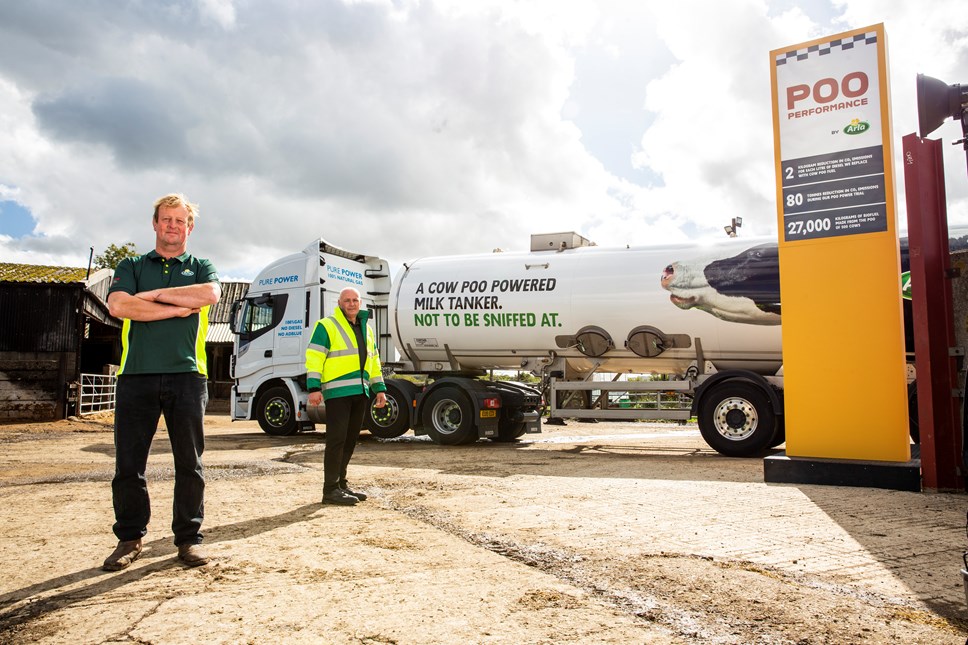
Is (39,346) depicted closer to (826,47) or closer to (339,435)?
(339,435)

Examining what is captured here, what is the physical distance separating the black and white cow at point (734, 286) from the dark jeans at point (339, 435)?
244 inches

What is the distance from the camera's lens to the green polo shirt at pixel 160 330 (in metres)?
4.03

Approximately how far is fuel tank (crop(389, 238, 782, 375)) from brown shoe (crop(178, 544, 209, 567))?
8.21 m

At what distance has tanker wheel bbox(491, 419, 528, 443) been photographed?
12641mm

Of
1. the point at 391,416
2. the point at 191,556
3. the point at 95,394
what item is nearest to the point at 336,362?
the point at 191,556

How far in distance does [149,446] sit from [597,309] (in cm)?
819

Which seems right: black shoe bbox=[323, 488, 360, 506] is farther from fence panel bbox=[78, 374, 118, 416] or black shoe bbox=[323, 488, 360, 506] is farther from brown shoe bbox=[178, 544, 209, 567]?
fence panel bbox=[78, 374, 118, 416]

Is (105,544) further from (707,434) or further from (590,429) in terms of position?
(590,429)

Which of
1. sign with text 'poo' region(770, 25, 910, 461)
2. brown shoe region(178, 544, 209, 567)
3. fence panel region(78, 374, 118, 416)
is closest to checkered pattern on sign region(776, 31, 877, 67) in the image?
sign with text 'poo' region(770, 25, 910, 461)

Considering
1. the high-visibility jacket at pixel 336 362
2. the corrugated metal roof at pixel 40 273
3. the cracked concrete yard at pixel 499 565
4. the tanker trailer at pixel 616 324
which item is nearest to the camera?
the cracked concrete yard at pixel 499 565

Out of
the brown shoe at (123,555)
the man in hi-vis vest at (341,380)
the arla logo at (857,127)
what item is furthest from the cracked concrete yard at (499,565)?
the arla logo at (857,127)

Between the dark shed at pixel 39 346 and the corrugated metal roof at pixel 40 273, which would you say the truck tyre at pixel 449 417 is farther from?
the corrugated metal roof at pixel 40 273

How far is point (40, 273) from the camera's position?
23016 millimetres

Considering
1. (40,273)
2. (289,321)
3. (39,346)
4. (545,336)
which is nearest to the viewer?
(545,336)
